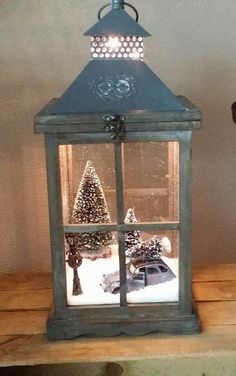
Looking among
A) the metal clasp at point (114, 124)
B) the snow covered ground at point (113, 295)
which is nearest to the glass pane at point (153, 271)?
the snow covered ground at point (113, 295)

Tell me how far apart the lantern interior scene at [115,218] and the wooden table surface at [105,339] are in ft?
0.24

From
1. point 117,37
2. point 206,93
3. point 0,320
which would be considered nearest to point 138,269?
point 0,320

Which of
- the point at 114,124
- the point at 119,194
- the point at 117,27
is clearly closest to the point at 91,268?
the point at 119,194

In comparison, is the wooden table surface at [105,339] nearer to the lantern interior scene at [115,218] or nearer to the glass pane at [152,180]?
the lantern interior scene at [115,218]

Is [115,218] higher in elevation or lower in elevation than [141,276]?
higher

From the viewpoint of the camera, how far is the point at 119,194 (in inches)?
34.0

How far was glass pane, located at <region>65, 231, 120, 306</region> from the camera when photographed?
0.89 meters

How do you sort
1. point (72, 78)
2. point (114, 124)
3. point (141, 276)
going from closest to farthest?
point (114, 124), point (141, 276), point (72, 78)

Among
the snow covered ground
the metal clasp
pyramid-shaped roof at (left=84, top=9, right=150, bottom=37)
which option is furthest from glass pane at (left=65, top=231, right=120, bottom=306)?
pyramid-shaped roof at (left=84, top=9, right=150, bottom=37)

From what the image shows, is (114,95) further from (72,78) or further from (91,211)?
(72,78)

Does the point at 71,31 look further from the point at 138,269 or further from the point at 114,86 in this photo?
the point at 138,269

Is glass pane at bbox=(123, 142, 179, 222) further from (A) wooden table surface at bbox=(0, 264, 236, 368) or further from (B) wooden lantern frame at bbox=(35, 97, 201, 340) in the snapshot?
(A) wooden table surface at bbox=(0, 264, 236, 368)

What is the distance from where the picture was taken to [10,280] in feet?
3.85

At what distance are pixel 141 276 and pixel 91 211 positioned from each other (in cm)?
15
